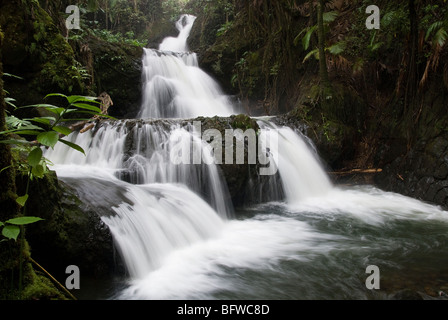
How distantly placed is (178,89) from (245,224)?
20.9ft

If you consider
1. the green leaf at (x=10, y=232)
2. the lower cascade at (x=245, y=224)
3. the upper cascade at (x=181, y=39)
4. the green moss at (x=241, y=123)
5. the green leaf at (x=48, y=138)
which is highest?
the upper cascade at (x=181, y=39)

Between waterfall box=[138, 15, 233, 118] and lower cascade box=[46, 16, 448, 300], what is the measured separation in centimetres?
338

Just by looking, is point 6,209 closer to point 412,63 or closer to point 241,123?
point 241,123

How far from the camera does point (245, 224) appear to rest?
4605mm

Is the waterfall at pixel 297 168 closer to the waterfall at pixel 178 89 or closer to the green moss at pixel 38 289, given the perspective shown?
the waterfall at pixel 178 89

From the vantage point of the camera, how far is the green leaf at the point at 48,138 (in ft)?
4.38

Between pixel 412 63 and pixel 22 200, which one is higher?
pixel 412 63

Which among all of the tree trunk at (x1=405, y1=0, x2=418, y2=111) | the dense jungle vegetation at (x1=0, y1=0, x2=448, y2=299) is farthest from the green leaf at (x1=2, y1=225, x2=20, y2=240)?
the tree trunk at (x1=405, y1=0, x2=418, y2=111)

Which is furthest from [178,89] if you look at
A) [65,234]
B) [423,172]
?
[65,234]

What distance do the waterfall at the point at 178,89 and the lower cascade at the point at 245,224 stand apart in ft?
11.1

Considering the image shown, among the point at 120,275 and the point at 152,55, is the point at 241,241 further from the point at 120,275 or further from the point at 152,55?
the point at 152,55

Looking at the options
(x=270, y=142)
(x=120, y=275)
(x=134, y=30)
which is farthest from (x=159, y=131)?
(x=134, y=30)

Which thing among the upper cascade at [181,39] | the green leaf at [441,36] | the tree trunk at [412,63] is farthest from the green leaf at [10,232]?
the upper cascade at [181,39]
